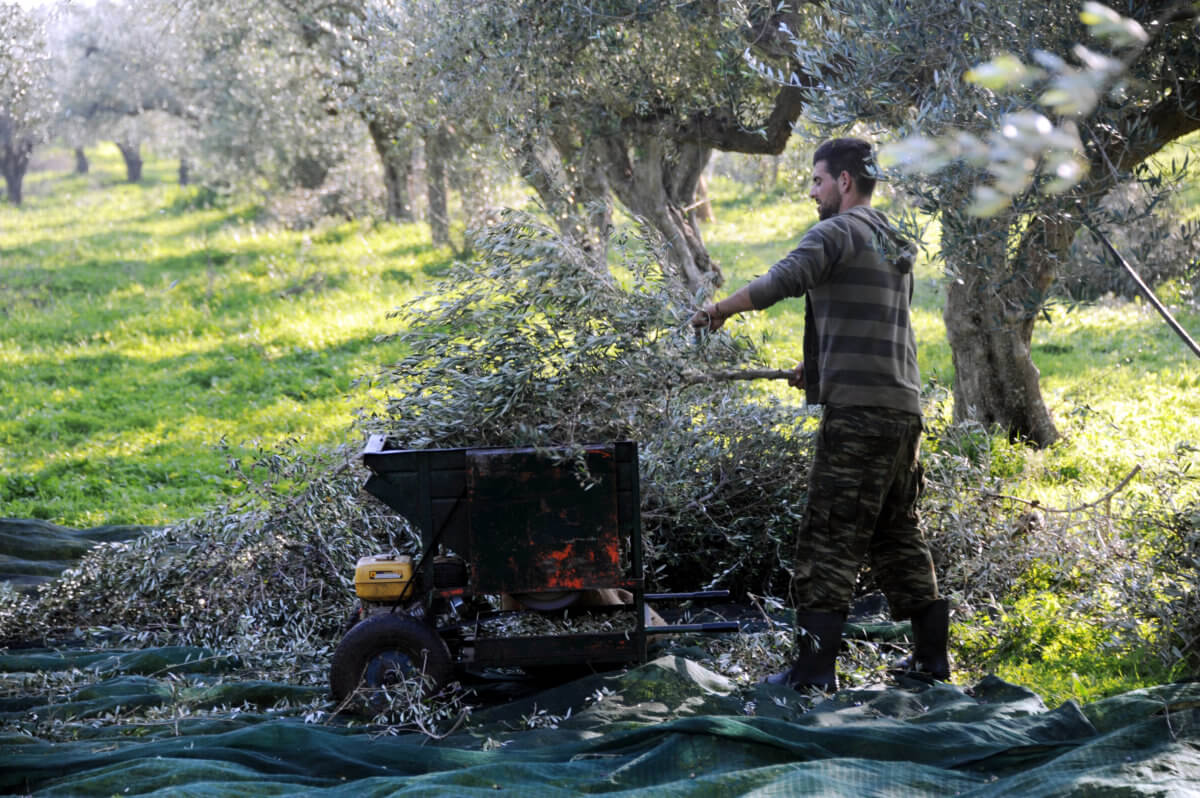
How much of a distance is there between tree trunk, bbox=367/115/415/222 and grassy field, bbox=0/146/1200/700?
1.96ft

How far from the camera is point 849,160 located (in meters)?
4.98

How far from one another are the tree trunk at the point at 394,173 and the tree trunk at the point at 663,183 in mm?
8338

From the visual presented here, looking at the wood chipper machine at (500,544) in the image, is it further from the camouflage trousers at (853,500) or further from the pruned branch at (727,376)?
the pruned branch at (727,376)

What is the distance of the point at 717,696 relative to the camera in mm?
4887

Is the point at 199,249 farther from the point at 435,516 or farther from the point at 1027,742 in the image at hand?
the point at 1027,742

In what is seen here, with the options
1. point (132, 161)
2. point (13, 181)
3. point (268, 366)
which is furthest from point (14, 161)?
point (268, 366)

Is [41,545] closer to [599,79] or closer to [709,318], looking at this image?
[599,79]

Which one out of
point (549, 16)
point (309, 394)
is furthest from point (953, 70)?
point (309, 394)

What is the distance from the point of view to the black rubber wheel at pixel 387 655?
16.2 feet

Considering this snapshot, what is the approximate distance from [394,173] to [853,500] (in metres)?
17.9

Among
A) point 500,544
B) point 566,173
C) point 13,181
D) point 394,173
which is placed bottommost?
point 500,544

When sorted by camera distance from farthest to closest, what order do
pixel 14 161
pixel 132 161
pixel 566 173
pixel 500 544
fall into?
pixel 132 161
pixel 14 161
pixel 566 173
pixel 500 544

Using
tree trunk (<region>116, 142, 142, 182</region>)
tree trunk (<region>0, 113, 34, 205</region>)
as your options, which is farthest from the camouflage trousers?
tree trunk (<region>116, 142, 142, 182</region>)

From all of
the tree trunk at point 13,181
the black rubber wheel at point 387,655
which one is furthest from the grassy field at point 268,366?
the tree trunk at point 13,181
